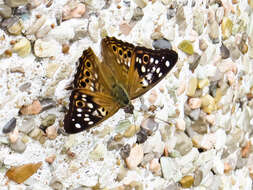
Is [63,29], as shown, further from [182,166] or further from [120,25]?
[182,166]

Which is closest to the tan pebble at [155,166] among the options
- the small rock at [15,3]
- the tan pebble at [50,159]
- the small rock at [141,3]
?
the tan pebble at [50,159]

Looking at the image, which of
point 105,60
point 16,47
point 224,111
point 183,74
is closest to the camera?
point 16,47

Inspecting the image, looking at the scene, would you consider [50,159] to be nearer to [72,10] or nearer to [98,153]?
[98,153]

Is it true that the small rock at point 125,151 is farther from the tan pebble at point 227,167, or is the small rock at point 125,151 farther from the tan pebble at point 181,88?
the tan pebble at point 227,167

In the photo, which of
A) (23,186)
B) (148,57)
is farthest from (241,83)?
(23,186)

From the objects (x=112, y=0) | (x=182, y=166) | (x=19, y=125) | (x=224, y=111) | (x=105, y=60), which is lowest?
(x=182, y=166)

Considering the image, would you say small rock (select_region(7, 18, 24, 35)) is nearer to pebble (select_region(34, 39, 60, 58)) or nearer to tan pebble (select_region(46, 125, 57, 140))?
pebble (select_region(34, 39, 60, 58))
